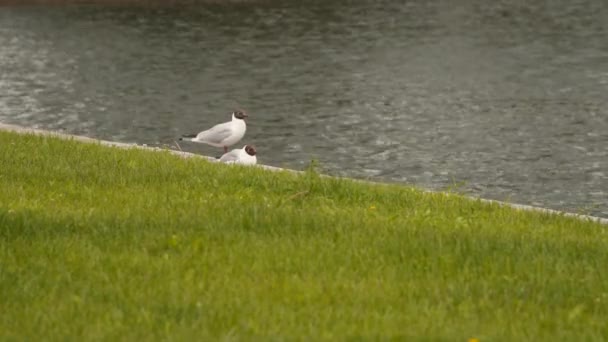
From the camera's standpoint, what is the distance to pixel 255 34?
156 ft

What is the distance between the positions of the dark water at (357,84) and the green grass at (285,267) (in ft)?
29.6

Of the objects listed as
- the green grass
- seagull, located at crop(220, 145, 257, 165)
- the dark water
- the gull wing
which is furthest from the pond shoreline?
the green grass

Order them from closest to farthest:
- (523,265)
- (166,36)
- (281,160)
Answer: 1. (523,265)
2. (281,160)
3. (166,36)

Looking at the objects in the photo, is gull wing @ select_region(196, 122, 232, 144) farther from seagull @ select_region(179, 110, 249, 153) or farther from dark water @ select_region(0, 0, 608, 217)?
dark water @ select_region(0, 0, 608, 217)

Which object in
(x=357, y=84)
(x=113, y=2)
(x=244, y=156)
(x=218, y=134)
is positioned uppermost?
(x=244, y=156)

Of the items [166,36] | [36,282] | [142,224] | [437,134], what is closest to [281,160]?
[437,134]

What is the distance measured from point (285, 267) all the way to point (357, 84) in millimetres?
27713

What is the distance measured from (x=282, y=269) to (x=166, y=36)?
39717mm

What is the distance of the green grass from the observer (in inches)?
270

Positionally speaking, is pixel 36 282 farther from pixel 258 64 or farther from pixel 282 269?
pixel 258 64

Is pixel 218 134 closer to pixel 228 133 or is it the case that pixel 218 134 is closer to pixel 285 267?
pixel 228 133

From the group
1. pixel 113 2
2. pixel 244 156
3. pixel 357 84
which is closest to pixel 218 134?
pixel 244 156

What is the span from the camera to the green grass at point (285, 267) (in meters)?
6.86

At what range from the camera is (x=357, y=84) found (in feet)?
117
